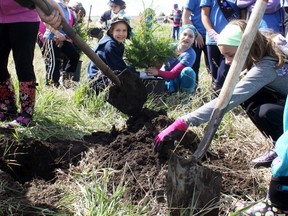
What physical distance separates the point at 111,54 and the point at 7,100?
1321mm

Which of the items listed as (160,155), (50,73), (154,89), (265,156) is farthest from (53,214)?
(50,73)

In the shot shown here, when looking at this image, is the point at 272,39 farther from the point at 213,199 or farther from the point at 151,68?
the point at 151,68

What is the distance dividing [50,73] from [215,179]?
4.23 m

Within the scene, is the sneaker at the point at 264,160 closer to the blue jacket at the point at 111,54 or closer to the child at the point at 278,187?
the child at the point at 278,187

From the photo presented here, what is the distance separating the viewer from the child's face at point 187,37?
5364 mm

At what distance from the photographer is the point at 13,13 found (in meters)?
3.66

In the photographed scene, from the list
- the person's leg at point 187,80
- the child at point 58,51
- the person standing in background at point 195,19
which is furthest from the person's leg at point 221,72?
the child at point 58,51

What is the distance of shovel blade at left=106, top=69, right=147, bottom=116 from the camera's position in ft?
12.5

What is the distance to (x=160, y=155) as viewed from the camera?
294 centimetres

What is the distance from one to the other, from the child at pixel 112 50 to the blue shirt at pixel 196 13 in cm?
84

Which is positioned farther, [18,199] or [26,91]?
[26,91]

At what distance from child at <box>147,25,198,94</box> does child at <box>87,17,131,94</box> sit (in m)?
0.47

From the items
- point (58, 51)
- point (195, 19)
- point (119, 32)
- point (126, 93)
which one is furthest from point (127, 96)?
point (58, 51)

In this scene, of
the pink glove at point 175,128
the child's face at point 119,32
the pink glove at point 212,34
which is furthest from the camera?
the child's face at point 119,32
